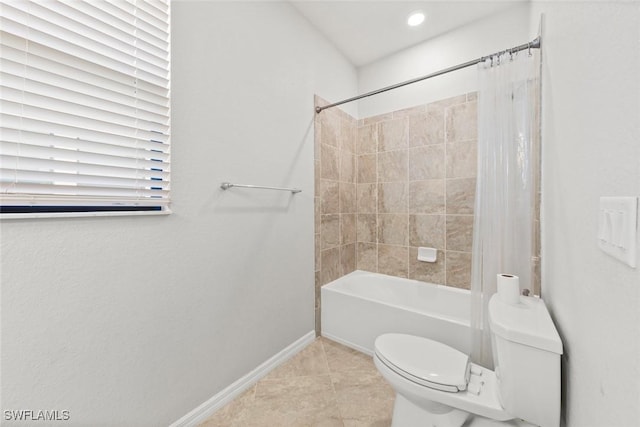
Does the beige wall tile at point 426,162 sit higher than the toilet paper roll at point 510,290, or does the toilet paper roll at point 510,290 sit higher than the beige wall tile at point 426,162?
the beige wall tile at point 426,162

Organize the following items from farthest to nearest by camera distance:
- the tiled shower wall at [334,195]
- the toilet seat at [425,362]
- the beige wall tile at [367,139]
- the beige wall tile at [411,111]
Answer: the beige wall tile at [367,139], the beige wall tile at [411,111], the tiled shower wall at [334,195], the toilet seat at [425,362]

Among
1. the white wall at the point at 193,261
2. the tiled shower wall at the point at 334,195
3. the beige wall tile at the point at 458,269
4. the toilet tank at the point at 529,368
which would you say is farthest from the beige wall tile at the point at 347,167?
the toilet tank at the point at 529,368

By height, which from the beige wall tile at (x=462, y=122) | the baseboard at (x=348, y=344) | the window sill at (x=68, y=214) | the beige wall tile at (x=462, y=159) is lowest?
the baseboard at (x=348, y=344)

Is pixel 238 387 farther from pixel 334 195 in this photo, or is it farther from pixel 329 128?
pixel 329 128

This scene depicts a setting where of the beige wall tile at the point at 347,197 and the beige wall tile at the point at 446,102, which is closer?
the beige wall tile at the point at 446,102

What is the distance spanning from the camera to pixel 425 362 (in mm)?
1156

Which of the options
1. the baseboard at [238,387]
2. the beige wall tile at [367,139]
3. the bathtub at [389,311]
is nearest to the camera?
the baseboard at [238,387]

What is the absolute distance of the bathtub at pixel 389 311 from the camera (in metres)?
1.65

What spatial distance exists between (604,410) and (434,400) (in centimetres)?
61

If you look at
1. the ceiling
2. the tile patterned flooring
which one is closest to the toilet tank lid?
the tile patterned flooring

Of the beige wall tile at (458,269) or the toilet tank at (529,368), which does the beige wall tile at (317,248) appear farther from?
the toilet tank at (529,368)

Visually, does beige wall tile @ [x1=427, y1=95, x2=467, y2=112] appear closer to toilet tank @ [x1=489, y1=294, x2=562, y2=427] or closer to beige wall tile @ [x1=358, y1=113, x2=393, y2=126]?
beige wall tile @ [x1=358, y1=113, x2=393, y2=126]

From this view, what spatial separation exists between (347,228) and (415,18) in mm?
1846
